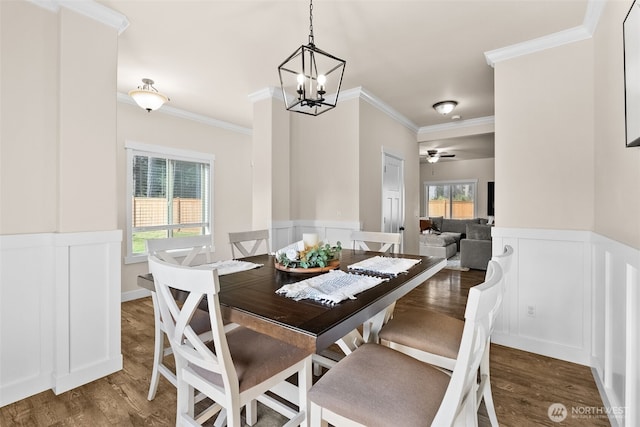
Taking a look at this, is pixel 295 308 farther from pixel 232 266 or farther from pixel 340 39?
pixel 340 39

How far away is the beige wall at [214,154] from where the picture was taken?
3912 millimetres

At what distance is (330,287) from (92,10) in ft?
8.21

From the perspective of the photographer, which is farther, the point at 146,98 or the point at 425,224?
the point at 425,224

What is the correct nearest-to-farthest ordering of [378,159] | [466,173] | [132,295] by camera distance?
[132,295], [378,159], [466,173]

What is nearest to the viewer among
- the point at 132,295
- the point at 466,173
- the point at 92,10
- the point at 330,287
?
the point at 330,287

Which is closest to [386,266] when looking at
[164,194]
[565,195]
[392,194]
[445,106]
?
[565,195]

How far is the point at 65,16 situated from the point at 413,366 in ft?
Answer: 9.66

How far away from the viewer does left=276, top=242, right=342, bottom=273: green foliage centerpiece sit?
5.77 feet

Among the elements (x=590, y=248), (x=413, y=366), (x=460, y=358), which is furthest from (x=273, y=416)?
(x=590, y=248)

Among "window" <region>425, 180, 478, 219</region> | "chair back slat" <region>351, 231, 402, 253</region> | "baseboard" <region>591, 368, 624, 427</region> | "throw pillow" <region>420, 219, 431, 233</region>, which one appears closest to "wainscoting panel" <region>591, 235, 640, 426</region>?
"baseboard" <region>591, 368, 624, 427</region>

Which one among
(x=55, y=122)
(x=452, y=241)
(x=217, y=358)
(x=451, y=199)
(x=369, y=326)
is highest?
(x=55, y=122)

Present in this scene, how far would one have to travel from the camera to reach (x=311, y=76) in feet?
5.75

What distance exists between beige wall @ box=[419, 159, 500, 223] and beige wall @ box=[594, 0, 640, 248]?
7.33 meters

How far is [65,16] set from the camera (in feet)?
6.56
